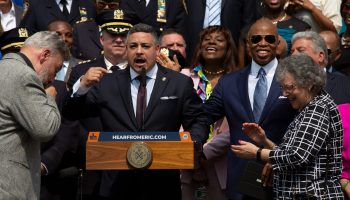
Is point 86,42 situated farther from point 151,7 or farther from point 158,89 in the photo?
point 158,89

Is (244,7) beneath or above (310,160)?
above

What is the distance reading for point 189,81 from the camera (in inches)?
293

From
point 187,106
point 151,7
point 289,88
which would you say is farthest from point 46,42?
point 151,7

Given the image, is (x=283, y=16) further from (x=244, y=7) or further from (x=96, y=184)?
(x=96, y=184)

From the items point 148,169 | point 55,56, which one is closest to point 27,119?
point 55,56

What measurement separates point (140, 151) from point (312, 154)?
52.3 inches

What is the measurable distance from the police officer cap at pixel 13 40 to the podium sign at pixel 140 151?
198cm

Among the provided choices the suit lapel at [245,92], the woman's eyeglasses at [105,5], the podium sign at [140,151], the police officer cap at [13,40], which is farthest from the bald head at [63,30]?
the podium sign at [140,151]

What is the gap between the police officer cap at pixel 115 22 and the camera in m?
8.77

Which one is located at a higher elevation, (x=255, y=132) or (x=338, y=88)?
(x=338, y=88)

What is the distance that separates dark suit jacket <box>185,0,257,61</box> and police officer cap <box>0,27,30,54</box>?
2891mm

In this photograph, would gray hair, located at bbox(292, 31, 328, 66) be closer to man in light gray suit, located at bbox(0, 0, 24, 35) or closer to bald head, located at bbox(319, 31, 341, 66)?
bald head, located at bbox(319, 31, 341, 66)

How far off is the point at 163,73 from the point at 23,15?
443 cm

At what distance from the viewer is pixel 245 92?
7.51 meters
